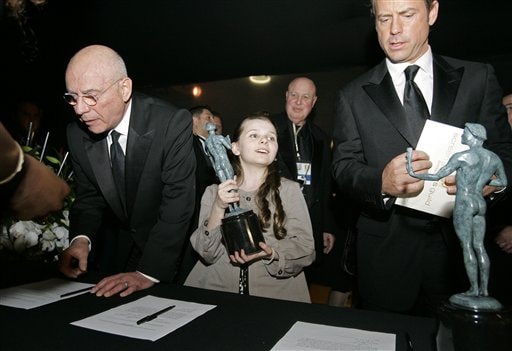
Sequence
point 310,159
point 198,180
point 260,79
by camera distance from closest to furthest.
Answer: point 198,180 < point 310,159 < point 260,79

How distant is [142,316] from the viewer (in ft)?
4.10

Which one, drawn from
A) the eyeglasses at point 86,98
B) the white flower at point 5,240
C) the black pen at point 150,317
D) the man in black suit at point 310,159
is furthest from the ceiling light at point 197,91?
the black pen at point 150,317

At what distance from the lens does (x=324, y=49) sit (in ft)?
16.0

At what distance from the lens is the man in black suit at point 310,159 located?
333cm

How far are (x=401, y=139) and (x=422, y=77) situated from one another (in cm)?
26

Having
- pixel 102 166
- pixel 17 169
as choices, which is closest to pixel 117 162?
pixel 102 166

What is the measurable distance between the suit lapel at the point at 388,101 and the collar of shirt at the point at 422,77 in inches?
1.4

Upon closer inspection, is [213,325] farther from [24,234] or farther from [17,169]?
[24,234]

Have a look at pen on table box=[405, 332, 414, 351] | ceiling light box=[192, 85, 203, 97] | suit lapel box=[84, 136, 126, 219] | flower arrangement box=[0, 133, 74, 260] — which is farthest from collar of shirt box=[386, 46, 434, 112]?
ceiling light box=[192, 85, 203, 97]

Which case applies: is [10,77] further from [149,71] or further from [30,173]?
[30,173]

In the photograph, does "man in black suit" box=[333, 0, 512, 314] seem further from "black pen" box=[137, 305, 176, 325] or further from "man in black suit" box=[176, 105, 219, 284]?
"black pen" box=[137, 305, 176, 325]

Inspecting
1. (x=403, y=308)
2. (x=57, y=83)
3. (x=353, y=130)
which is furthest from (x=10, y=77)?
(x=403, y=308)

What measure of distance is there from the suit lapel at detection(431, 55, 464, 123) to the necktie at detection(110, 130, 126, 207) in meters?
1.33

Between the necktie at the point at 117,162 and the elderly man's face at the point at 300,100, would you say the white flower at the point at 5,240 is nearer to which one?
the necktie at the point at 117,162
